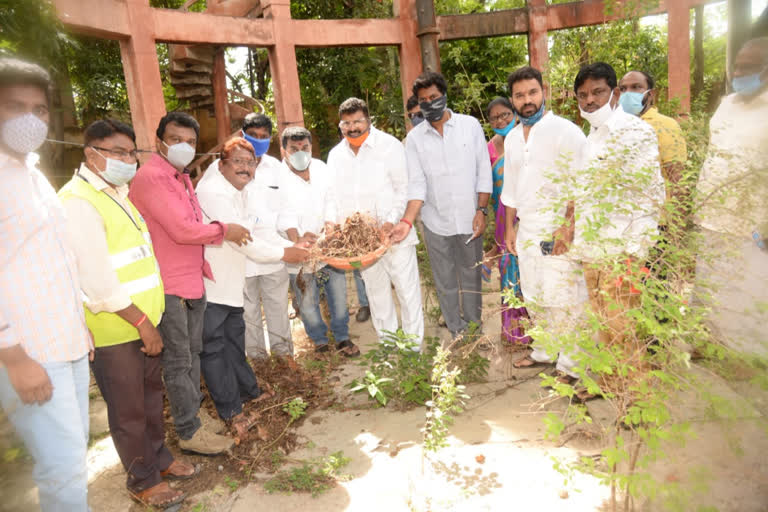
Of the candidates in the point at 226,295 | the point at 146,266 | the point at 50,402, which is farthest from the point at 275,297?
the point at 50,402

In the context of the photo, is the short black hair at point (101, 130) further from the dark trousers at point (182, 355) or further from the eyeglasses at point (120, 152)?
the dark trousers at point (182, 355)

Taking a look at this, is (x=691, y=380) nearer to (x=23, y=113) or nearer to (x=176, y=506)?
(x=176, y=506)

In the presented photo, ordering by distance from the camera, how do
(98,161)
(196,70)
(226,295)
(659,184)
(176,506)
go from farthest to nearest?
(196,70), (226,295), (176,506), (98,161), (659,184)

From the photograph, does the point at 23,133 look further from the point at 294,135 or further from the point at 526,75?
the point at 526,75

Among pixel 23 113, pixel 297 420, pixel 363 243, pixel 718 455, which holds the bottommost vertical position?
pixel 297 420

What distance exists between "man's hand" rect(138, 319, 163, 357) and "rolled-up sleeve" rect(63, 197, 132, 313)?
0.17 metres

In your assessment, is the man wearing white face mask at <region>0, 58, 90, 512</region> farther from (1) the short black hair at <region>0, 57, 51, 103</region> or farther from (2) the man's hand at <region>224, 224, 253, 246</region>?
(2) the man's hand at <region>224, 224, 253, 246</region>

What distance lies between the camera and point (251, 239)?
3.68 metres

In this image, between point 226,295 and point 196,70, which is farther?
point 196,70

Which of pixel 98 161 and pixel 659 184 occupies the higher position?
pixel 98 161

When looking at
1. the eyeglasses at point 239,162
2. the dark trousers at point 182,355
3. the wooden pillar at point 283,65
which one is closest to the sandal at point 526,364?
the dark trousers at point 182,355

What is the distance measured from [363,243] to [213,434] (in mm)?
1810

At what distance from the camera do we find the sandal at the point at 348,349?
5.05 metres

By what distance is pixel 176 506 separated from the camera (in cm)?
297
